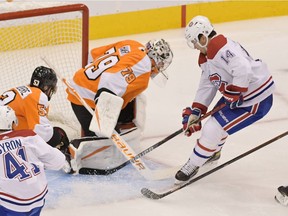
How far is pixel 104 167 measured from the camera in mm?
3664

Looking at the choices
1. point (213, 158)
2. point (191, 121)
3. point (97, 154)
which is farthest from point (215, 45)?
point (97, 154)

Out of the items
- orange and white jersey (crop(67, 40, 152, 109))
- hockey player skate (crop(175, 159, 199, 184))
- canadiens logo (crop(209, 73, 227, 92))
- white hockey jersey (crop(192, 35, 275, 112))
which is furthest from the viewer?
orange and white jersey (crop(67, 40, 152, 109))

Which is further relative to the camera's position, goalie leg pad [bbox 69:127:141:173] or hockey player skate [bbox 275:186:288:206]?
goalie leg pad [bbox 69:127:141:173]

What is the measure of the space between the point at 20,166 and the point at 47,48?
258 centimetres

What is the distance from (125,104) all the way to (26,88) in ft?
1.76

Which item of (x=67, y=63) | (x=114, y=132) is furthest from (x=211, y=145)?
(x=67, y=63)

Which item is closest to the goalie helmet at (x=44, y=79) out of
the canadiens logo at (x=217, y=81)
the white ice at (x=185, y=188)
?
the white ice at (x=185, y=188)

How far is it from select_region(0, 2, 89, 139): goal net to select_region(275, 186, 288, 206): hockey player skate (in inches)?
48.4

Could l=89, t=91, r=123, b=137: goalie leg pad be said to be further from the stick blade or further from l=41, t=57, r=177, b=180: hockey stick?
the stick blade

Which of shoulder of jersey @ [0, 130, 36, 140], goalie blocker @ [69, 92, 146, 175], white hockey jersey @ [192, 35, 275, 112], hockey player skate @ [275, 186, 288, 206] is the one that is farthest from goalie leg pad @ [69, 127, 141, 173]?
shoulder of jersey @ [0, 130, 36, 140]

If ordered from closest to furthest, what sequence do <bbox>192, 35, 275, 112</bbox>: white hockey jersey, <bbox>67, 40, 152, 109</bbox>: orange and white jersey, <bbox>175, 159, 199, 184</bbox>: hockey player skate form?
<bbox>192, 35, 275, 112</bbox>: white hockey jersey < <bbox>175, 159, 199, 184</bbox>: hockey player skate < <bbox>67, 40, 152, 109</bbox>: orange and white jersey

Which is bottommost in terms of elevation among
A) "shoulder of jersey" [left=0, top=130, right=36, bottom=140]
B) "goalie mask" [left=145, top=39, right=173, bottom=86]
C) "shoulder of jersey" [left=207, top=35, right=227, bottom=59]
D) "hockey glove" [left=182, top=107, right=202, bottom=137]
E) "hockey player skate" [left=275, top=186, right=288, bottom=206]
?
"hockey player skate" [left=275, top=186, right=288, bottom=206]

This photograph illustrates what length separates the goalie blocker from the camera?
3.55m

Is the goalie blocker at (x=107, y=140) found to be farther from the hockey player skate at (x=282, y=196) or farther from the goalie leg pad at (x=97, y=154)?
the hockey player skate at (x=282, y=196)
